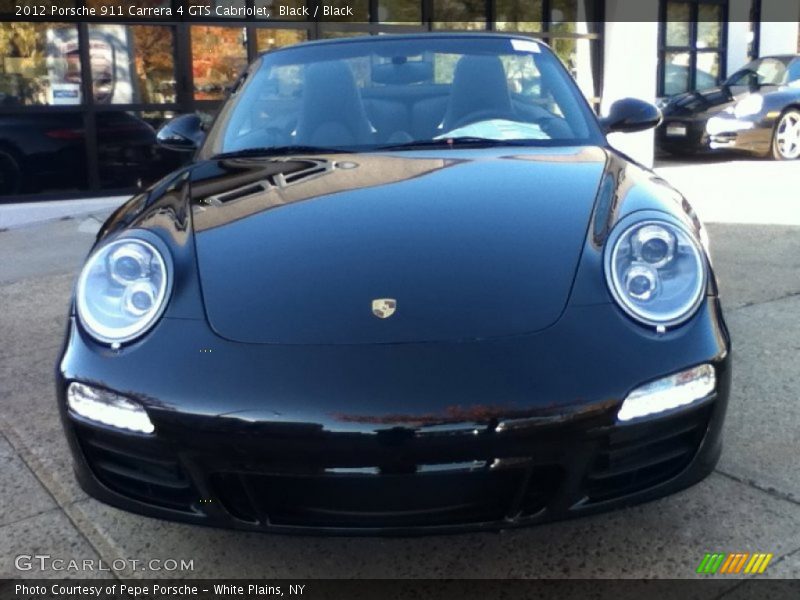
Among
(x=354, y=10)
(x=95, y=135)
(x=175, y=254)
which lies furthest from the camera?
(x=354, y=10)

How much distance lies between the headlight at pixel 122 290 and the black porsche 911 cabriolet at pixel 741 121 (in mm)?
10244

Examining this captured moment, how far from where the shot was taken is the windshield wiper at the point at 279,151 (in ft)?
10.1

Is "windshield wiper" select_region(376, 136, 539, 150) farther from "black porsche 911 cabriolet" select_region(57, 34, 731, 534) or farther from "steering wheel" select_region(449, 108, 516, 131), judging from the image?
"black porsche 911 cabriolet" select_region(57, 34, 731, 534)

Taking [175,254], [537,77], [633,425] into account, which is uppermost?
[537,77]

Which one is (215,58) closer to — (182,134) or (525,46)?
(182,134)

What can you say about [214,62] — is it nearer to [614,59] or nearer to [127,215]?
[614,59]

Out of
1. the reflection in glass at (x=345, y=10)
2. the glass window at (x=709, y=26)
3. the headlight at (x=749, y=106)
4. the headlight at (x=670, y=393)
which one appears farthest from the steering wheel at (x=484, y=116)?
the glass window at (x=709, y=26)

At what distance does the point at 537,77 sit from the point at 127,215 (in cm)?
173

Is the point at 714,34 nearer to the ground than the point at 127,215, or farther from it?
farther from it

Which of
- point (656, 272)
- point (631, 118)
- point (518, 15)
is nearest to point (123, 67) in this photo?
point (518, 15)

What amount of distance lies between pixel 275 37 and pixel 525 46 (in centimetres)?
586

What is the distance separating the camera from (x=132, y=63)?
8.34m

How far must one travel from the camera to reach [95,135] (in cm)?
824

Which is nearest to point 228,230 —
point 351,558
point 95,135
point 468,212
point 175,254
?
point 175,254
